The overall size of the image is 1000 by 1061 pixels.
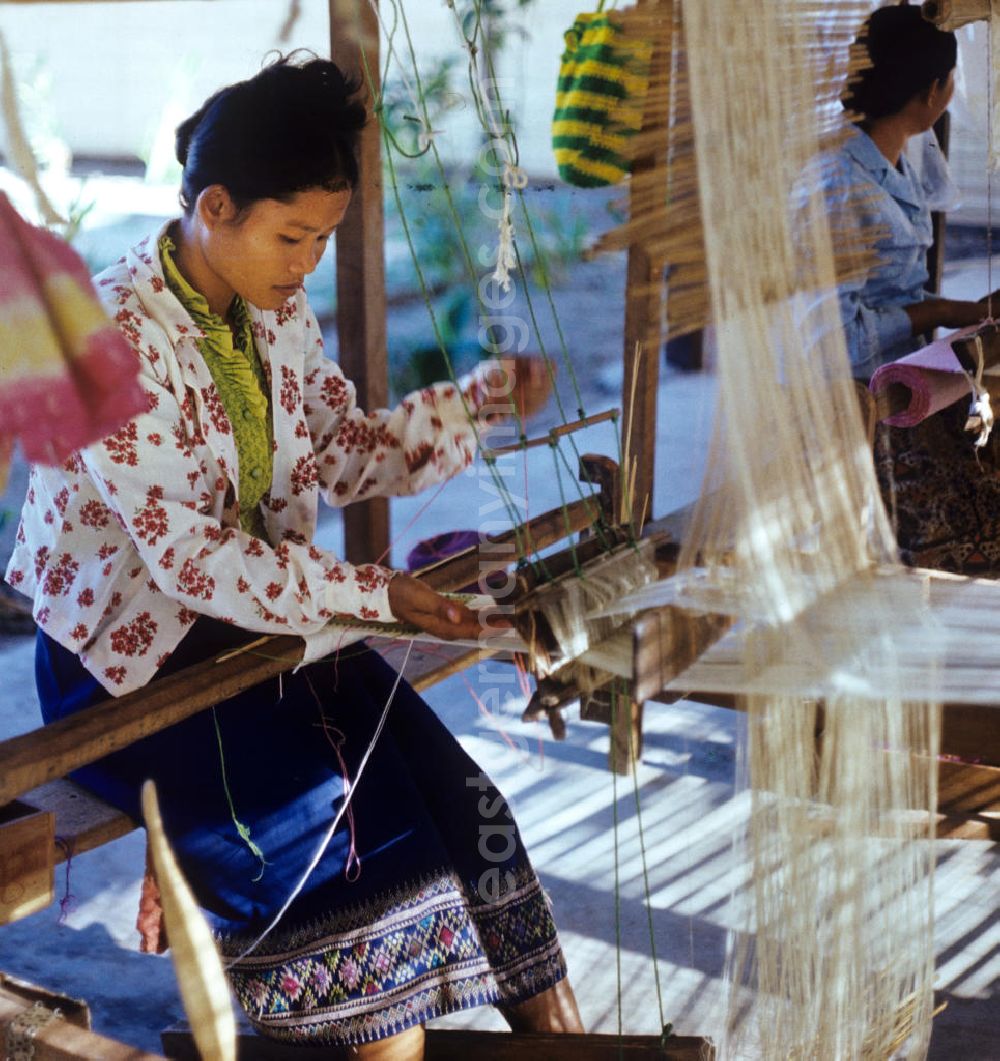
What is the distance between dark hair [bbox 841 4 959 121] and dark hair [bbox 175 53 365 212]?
3.30 ft

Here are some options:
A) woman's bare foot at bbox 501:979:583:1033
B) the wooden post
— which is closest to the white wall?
the wooden post

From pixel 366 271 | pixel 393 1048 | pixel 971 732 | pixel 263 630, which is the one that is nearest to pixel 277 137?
pixel 263 630

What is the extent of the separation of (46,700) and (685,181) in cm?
105

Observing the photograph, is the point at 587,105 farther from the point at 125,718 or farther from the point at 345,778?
the point at 125,718

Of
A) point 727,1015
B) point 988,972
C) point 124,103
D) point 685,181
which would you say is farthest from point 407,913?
point 124,103

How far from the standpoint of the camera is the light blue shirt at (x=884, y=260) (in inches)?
93.7

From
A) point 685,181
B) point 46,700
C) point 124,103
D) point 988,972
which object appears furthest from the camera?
point 124,103

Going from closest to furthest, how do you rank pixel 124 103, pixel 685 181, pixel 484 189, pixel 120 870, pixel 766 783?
pixel 685 181 → pixel 766 783 → pixel 484 189 → pixel 120 870 → pixel 124 103

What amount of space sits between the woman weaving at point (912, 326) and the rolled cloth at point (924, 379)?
210 millimetres

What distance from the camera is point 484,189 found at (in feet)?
7.41

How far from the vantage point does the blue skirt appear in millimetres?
1663

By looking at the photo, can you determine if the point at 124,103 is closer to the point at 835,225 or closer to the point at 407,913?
the point at 835,225

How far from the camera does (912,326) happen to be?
8.53 ft

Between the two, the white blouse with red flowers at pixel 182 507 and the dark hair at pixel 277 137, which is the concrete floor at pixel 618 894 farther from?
the dark hair at pixel 277 137
